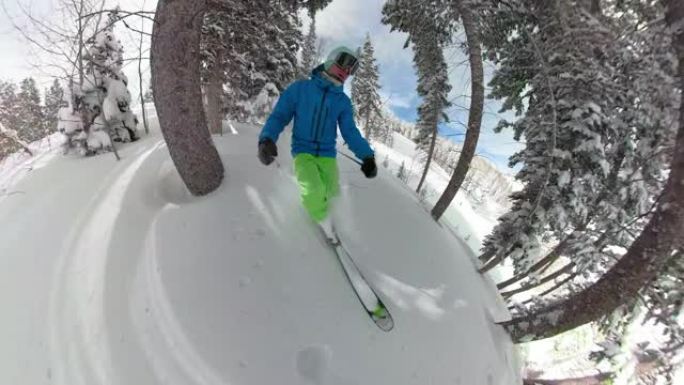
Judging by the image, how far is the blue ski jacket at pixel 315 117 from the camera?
14.4 ft

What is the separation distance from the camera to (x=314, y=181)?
4.38m

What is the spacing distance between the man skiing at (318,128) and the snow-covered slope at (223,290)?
1.69ft

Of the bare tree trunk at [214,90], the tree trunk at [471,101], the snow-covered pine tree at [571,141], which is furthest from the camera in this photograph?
the bare tree trunk at [214,90]

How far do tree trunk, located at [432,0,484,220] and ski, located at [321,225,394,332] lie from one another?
3.58 m

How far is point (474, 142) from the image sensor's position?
7645mm

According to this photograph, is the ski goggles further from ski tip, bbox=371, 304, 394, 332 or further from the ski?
ski tip, bbox=371, 304, 394, 332

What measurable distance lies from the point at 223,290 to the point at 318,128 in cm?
213

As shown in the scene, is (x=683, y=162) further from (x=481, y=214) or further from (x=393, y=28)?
(x=481, y=214)

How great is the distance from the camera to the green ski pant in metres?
4.38

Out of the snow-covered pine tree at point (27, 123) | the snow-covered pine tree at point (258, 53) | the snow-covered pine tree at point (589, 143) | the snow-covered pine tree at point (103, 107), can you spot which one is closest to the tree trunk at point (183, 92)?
the snow-covered pine tree at point (103, 107)

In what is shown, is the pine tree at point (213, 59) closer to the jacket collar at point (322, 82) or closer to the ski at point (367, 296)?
the jacket collar at point (322, 82)

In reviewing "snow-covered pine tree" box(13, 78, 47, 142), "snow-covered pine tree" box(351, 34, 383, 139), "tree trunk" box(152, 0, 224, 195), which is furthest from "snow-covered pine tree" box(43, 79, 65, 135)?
"snow-covered pine tree" box(351, 34, 383, 139)

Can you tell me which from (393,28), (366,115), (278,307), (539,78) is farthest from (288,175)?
(366,115)

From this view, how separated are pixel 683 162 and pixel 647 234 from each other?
0.83 metres
